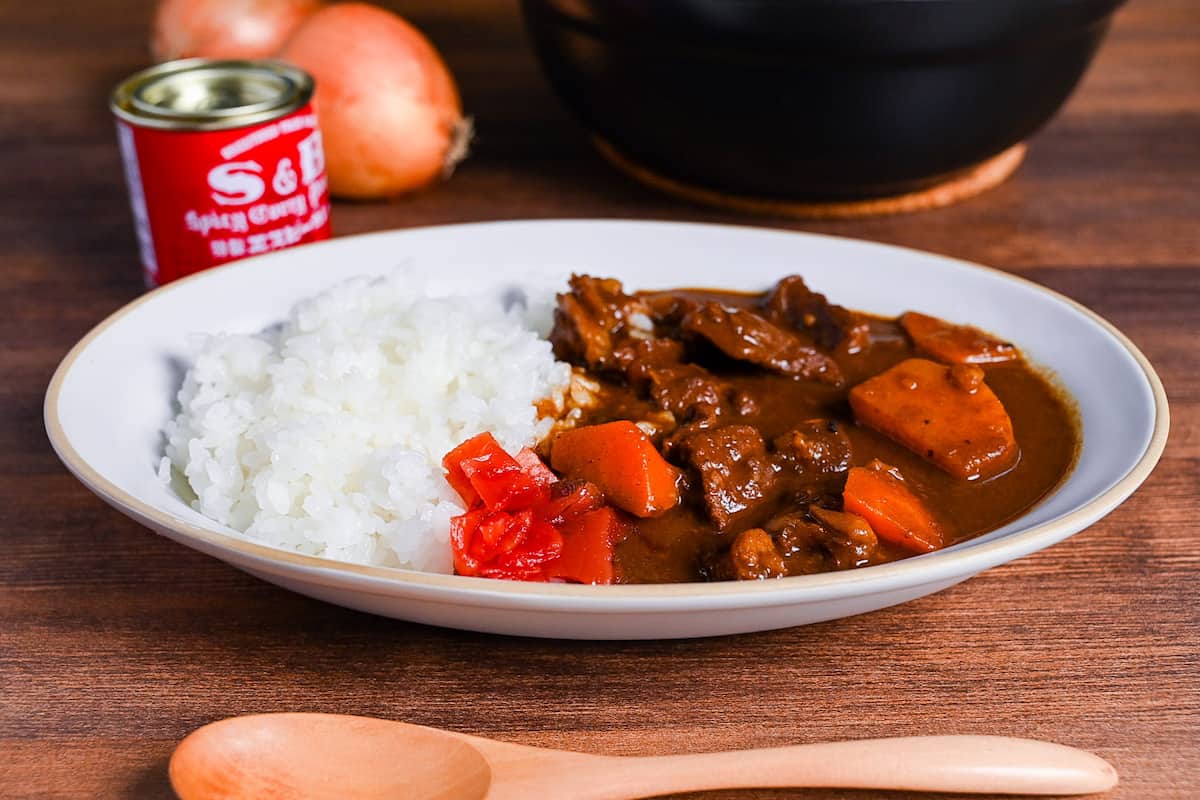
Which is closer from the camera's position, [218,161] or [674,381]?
[674,381]

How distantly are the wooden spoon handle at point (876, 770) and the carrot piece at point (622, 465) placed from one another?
63 centimetres

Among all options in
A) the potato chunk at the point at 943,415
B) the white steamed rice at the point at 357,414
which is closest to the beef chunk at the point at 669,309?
the white steamed rice at the point at 357,414

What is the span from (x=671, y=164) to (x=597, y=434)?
1604 millimetres

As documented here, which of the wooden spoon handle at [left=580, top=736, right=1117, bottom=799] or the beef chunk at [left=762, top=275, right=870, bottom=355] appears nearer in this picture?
the wooden spoon handle at [left=580, top=736, right=1117, bottom=799]

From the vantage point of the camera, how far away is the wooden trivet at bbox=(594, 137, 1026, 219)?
12.9 ft

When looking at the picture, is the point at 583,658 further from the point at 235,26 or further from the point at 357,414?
the point at 235,26

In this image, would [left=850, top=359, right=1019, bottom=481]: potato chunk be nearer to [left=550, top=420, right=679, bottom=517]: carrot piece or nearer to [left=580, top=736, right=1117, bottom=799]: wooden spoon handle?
[left=550, top=420, right=679, bottom=517]: carrot piece

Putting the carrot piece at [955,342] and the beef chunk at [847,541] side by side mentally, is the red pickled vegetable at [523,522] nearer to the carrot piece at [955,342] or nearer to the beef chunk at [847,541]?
the beef chunk at [847,541]

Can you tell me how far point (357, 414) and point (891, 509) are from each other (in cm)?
112

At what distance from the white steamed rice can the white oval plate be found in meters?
0.13

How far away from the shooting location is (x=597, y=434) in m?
2.46

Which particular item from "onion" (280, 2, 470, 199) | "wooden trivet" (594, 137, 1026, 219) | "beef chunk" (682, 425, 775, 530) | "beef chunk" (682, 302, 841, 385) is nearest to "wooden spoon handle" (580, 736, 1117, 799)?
"beef chunk" (682, 425, 775, 530)

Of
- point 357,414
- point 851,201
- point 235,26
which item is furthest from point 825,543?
point 235,26

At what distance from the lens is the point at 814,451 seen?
245 cm
